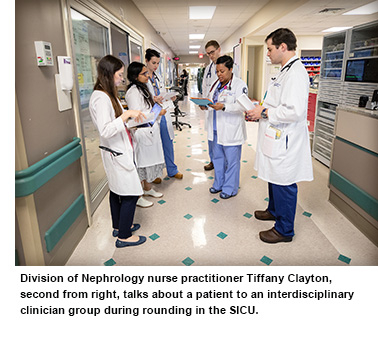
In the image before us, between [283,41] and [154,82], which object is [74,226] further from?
[283,41]

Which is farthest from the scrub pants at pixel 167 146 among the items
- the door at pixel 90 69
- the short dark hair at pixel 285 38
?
the short dark hair at pixel 285 38

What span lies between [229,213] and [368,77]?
97.3 inches

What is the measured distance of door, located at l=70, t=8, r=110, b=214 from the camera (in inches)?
122

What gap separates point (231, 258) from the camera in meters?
2.28

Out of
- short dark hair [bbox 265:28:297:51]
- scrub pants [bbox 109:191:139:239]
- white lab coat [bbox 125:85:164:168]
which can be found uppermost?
short dark hair [bbox 265:28:297:51]

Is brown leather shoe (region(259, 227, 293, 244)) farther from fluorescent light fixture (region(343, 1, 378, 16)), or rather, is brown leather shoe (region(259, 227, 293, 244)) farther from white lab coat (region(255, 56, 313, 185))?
fluorescent light fixture (region(343, 1, 378, 16))

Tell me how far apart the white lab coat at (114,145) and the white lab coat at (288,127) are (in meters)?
1.09

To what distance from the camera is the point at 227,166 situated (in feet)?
10.9

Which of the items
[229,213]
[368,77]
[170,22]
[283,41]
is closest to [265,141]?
[283,41]

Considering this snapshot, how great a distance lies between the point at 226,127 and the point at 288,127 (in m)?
0.99

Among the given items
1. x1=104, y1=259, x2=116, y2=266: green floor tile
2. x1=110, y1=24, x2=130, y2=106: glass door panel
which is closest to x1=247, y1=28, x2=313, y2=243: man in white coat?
x1=104, y1=259, x2=116, y2=266: green floor tile

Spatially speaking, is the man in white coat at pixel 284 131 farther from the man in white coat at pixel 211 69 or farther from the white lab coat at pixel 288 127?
the man in white coat at pixel 211 69

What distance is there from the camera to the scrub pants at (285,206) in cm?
234

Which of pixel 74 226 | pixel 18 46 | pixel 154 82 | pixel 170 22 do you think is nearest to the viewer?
pixel 18 46
